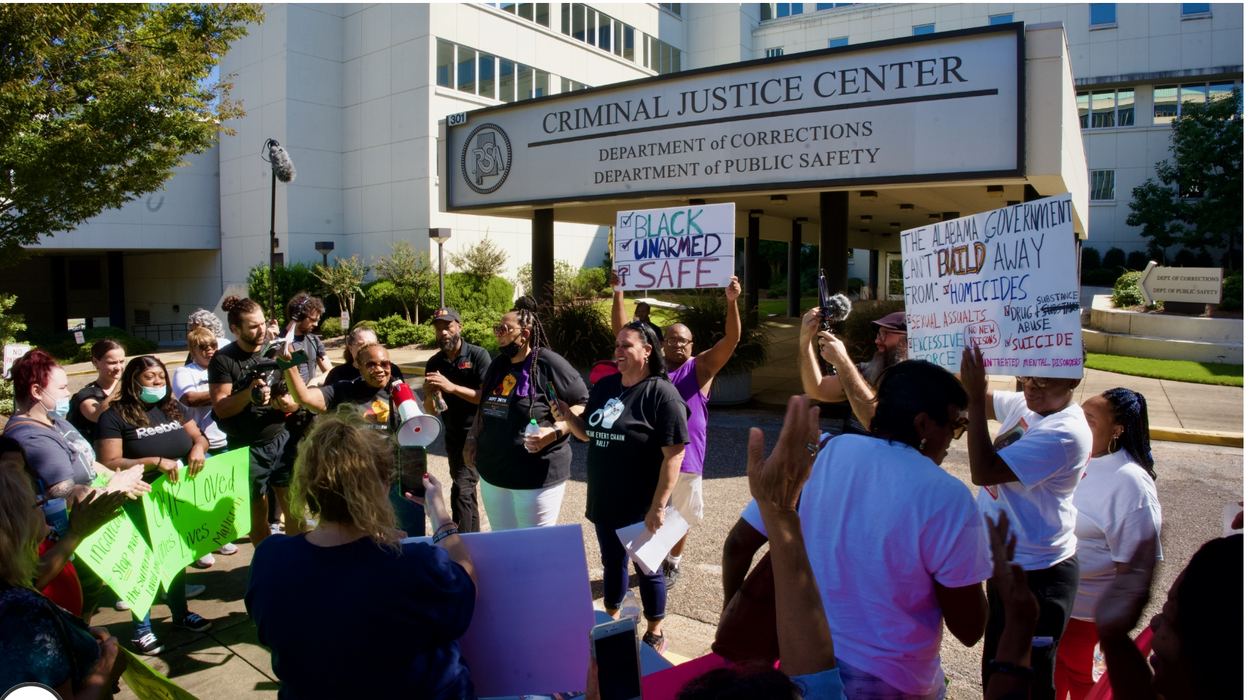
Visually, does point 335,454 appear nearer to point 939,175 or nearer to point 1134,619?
point 1134,619

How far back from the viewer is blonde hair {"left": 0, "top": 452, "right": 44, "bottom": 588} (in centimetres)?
212

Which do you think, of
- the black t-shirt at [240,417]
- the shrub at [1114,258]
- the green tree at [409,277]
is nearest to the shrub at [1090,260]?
the shrub at [1114,258]

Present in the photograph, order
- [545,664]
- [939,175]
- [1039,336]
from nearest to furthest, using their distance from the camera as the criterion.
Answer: [545,664] < [1039,336] < [939,175]

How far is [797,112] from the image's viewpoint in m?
9.15

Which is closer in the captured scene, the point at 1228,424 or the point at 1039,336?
the point at 1039,336

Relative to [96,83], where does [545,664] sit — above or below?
below

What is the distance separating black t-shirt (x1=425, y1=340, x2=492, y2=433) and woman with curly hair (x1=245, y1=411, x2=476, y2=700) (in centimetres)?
278

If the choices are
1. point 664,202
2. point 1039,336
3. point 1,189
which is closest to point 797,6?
point 664,202

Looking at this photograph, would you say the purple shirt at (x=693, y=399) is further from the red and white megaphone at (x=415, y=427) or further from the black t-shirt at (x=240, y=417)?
the black t-shirt at (x=240, y=417)

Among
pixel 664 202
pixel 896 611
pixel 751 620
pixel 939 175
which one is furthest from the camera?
pixel 664 202

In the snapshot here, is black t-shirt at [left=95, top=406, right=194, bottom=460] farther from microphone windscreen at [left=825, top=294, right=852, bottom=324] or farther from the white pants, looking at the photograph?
microphone windscreen at [left=825, top=294, right=852, bottom=324]

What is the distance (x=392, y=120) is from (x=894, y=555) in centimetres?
2605

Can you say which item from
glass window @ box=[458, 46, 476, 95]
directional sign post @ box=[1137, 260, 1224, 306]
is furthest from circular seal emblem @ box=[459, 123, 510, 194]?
directional sign post @ box=[1137, 260, 1224, 306]

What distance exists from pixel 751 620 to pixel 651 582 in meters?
1.75
